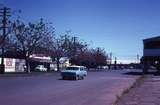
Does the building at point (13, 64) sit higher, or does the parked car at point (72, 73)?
the building at point (13, 64)

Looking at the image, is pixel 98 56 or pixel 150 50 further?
pixel 98 56

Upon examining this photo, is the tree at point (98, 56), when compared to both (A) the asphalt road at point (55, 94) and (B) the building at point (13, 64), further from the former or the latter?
(A) the asphalt road at point (55, 94)

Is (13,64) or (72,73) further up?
(13,64)

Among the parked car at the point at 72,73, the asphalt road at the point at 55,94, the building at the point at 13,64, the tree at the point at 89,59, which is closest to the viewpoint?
the asphalt road at the point at 55,94

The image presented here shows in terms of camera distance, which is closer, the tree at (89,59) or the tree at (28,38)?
the tree at (28,38)

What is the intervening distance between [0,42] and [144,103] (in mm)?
47799

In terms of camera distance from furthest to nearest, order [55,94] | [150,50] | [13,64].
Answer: [150,50] < [13,64] < [55,94]

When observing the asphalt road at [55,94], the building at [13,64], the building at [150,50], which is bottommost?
the asphalt road at [55,94]

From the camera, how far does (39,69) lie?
94.2m

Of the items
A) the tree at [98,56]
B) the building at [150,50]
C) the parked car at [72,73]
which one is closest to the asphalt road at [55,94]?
the parked car at [72,73]

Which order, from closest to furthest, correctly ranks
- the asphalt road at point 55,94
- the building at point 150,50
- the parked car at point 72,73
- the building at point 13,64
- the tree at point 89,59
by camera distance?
the asphalt road at point 55,94 → the parked car at point 72,73 → the building at point 13,64 → the building at point 150,50 → the tree at point 89,59

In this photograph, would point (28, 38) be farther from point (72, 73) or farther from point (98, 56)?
point (98, 56)

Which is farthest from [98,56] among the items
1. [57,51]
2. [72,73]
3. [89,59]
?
[72,73]

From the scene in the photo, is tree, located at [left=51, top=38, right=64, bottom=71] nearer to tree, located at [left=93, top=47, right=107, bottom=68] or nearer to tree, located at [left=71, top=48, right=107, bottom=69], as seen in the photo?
tree, located at [left=71, top=48, right=107, bottom=69]
